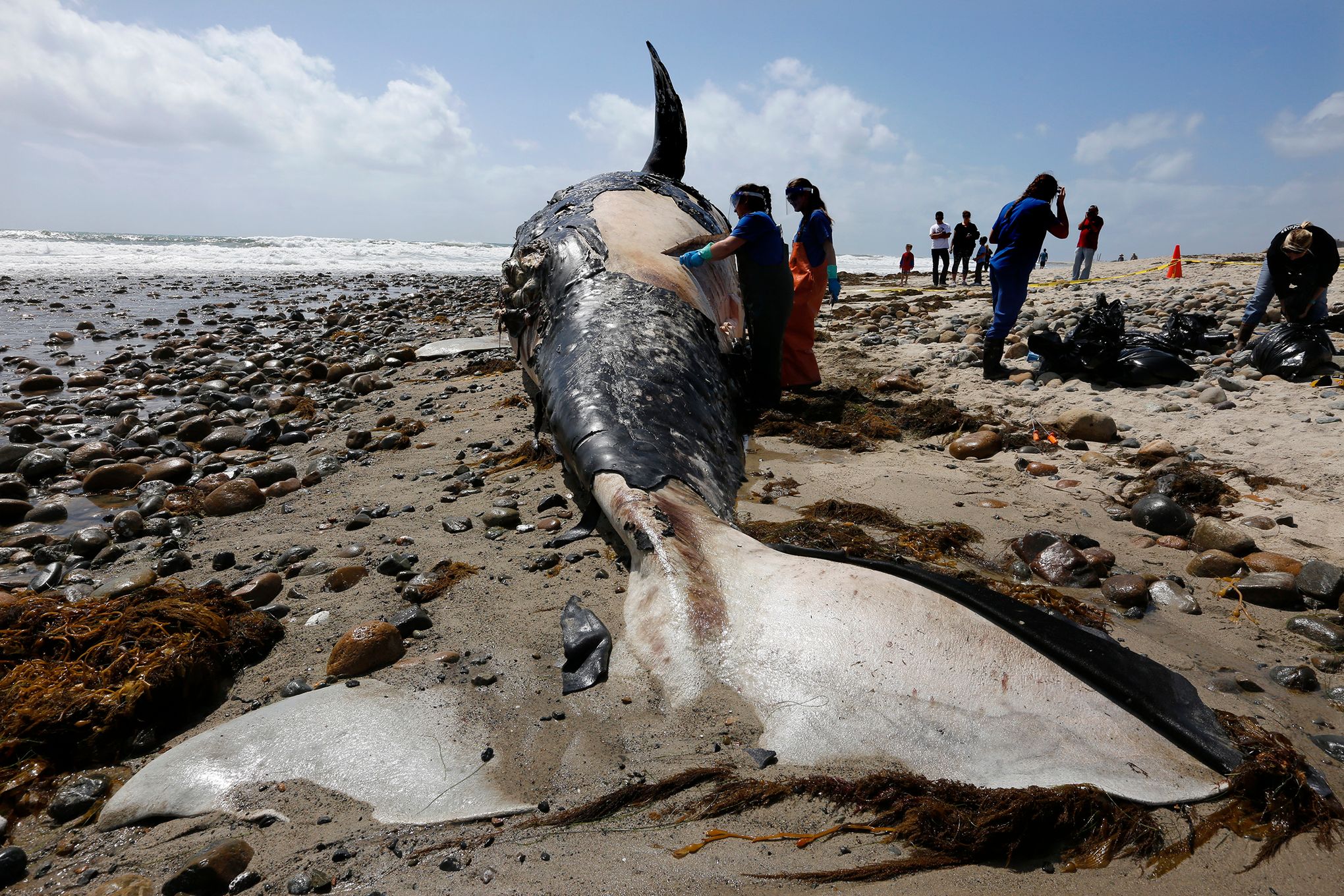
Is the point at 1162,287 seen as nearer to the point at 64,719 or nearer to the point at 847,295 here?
the point at 847,295

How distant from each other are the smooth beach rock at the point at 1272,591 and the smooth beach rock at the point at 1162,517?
0.59m

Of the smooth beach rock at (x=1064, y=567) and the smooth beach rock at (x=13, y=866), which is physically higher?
the smooth beach rock at (x=1064, y=567)

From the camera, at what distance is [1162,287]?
13578mm

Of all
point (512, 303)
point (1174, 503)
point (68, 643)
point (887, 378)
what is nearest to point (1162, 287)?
point (887, 378)

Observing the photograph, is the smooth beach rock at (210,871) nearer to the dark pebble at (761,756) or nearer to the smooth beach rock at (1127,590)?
the dark pebble at (761,756)

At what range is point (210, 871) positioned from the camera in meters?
1.68

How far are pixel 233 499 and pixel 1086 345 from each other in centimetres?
686

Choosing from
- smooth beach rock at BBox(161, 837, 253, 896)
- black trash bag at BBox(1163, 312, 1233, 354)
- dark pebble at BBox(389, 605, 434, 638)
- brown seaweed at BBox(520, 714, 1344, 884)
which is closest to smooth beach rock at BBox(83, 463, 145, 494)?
dark pebble at BBox(389, 605, 434, 638)

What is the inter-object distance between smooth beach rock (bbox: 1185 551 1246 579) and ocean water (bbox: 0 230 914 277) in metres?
31.7

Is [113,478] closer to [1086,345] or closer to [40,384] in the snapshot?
[40,384]

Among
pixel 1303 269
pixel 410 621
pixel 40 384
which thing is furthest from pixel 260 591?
pixel 1303 269

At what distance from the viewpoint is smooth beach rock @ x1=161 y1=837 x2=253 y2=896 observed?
167cm

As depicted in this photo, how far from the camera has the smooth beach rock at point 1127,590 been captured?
117 inches

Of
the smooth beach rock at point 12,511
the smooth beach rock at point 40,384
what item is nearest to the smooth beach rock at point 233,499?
the smooth beach rock at point 12,511
